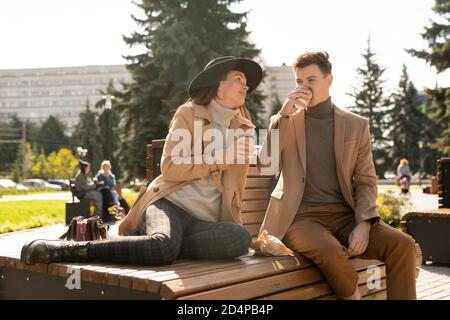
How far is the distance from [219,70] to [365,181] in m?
1.28

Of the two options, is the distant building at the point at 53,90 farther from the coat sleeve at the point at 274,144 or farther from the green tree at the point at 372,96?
the coat sleeve at the point at 274,144

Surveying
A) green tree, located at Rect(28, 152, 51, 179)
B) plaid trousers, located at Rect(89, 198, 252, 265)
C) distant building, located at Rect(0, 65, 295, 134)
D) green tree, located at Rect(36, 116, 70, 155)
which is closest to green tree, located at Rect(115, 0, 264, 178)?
plaid trousers, located at Rect(89, 198, 252, 265)

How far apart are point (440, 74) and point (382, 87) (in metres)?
31.4

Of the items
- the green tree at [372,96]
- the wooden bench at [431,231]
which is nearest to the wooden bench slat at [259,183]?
the wooden bench at [431,231]

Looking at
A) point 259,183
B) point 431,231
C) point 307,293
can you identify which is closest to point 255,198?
point 259,183

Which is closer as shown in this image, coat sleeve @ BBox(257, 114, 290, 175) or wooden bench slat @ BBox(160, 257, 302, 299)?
wooden bench slat @ BBox(160, 257, 302, 299)

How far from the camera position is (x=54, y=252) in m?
3.29

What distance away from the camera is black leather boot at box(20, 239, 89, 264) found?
3291mm

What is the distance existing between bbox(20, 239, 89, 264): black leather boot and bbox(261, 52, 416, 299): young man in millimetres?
1287

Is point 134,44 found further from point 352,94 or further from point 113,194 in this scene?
point 352,94

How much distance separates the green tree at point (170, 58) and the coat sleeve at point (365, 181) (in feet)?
71.2

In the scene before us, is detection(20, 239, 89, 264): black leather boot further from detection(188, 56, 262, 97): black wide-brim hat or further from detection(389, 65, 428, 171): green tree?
detection(389, 65, 428, 171): green tree

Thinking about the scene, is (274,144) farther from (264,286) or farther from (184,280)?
(184,280)

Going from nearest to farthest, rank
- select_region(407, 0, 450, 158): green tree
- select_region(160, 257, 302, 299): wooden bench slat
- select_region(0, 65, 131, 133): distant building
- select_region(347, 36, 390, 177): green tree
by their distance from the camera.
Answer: select_region(160, 257, 302, 299): wooden bench slat, select_region(407, 0, 450, 158): green tree, select_region(347, 36, 390, 177): green tree, select_region(0, 65, 131, 133): distant building
